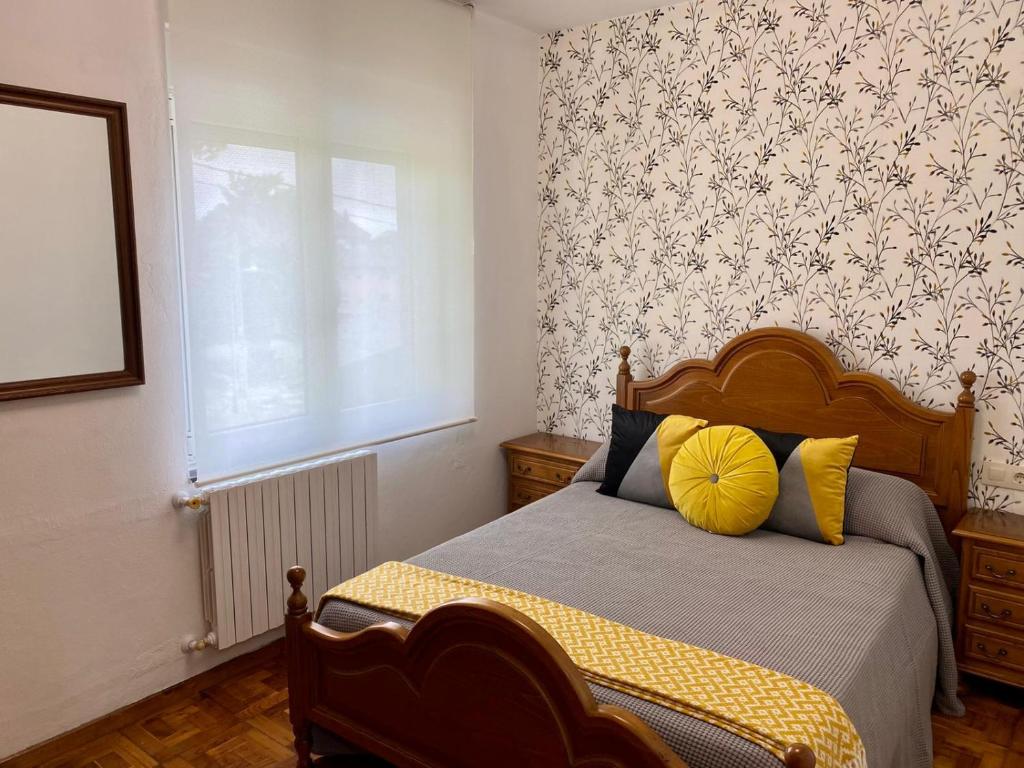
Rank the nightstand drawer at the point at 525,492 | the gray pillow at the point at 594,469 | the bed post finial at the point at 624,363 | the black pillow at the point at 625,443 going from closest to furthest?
the black pillow at the point at 625,443 < the gray pillow at the point at 594,469 < the bed post finial at the point at 624,363 < the nightstand drawer at the point at 525,492

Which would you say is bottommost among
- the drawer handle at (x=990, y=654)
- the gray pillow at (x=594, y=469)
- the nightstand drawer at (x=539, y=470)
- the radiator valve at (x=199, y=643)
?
the radiator valve at (x=199, y=643)

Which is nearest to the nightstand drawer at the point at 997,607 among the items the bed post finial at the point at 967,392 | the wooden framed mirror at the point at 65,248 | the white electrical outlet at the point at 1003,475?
the white electrical outlet at the point at 1003,475

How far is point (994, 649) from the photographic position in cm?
259

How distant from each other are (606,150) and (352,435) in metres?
1.78

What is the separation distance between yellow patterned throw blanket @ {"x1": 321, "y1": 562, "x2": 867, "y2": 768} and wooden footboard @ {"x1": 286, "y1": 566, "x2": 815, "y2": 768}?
0.44 ft

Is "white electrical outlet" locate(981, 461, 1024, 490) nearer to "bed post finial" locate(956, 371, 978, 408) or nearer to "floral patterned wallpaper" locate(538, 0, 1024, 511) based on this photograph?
"floral patterned wallpaper" locate(538, 0, 1024, 511)

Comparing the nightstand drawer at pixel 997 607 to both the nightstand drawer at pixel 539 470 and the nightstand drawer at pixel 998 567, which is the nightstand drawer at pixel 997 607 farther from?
the nightstand drawer at pixel 539 470

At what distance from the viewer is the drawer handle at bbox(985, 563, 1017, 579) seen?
2520 mm

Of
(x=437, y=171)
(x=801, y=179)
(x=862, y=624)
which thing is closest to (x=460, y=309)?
(x=437, y=171)

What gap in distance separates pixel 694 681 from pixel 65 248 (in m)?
2.07

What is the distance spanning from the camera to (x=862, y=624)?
6.65ft

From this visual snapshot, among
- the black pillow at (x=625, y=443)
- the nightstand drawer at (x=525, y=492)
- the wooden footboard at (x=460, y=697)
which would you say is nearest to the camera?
the wooden footboard at (x=460, y=697)

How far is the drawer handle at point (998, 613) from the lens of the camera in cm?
254

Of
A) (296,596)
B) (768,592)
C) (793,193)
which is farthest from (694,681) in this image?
(793,193)
